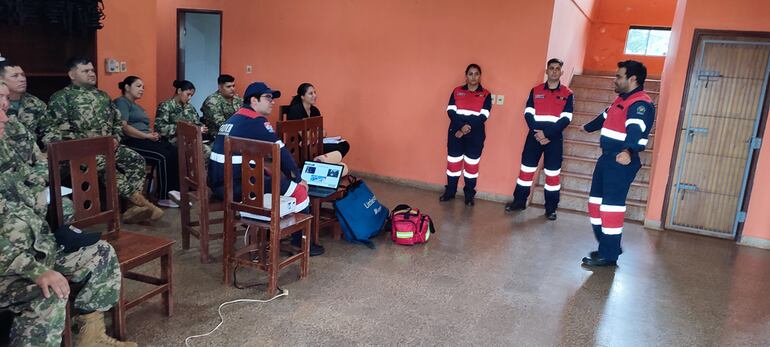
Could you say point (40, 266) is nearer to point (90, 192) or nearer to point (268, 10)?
point (90, 192)

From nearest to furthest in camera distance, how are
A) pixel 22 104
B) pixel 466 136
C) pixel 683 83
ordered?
pixel 22 104 < pixel 683 83 < pixel 466 136

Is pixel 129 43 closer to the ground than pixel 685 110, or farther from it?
farther from it

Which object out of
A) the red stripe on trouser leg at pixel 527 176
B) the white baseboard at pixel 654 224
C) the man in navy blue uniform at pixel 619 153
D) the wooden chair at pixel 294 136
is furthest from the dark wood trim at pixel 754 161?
the wooden chair at pixel 294 136

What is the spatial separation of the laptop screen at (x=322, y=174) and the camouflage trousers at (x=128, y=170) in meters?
1.46

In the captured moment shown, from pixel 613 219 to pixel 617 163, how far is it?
1.41 ft

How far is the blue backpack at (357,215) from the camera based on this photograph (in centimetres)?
393

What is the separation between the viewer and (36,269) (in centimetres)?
189

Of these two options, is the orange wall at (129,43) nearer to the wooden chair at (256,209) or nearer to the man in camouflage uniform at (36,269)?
the wooden chair at (256,209)

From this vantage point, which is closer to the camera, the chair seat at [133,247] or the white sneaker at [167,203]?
the chair seat at [133,247]

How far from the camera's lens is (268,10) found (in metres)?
6.74

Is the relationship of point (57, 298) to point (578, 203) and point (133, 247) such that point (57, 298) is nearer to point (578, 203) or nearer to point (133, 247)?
point (133, 247)

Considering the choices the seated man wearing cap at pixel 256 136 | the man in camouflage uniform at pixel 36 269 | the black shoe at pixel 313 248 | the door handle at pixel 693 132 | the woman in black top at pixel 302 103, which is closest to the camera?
the man in camouflage uniform at pixel 36 269

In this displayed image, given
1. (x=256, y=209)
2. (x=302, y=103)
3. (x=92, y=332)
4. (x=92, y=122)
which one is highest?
(x=302, y=103)

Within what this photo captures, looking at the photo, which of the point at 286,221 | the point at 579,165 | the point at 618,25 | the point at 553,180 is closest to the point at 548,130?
the point at 553,180
